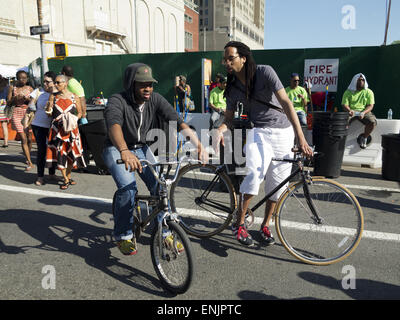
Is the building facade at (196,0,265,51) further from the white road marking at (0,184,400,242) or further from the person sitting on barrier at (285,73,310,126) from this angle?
the white road marking at (0,184,400,242)

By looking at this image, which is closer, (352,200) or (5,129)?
(352,200)

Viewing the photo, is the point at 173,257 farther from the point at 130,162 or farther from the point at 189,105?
the point at 189,105

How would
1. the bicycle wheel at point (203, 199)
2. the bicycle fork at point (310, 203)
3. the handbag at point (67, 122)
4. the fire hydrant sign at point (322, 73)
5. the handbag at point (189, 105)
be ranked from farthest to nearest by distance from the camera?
the handbag at point (189, 105) < the fire hydrant sign at point (322, 73) < the handbag at point (67, 122) < the bicycle wheel at point (203, 199) < the bicycle fork at point (310, 203)

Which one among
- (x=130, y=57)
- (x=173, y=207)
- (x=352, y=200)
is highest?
(x=130, y=57)

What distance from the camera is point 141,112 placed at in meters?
→ 3.31

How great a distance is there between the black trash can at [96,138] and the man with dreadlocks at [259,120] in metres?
3.70

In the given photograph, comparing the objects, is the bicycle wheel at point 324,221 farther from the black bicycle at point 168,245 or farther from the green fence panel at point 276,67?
the green fence panel at point 276,67

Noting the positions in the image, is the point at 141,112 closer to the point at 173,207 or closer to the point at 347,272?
the point at 173,207

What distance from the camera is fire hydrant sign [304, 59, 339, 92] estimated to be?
9578mm

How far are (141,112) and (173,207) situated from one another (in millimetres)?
1396

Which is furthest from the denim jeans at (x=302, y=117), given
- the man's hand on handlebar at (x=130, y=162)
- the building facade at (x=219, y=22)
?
the building facade at (x=219, y=22)

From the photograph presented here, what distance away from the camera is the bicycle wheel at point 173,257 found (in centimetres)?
260
